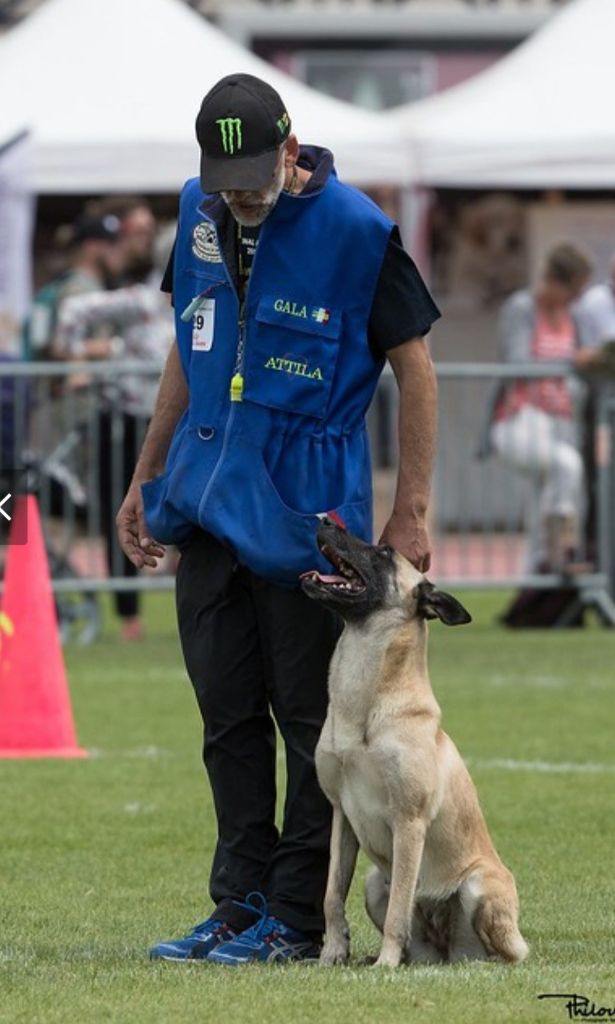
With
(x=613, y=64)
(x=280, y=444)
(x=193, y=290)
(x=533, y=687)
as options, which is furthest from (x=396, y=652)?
(x=613, y=64)

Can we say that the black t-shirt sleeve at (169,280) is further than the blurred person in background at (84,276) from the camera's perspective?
No

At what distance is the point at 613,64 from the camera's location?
18.7 m

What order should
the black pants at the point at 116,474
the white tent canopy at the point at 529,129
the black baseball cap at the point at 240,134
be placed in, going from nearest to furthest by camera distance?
1. the black baseball cap at the point at 240,134
2. the black pants at the point at 116,474
3. the white tent canopy at the point at 529,129

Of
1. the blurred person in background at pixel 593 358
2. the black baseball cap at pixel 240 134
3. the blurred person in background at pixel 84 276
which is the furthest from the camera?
the blurred person in background at pixel 84 276

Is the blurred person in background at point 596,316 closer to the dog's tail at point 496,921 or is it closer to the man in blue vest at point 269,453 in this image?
the man in blue vest at point 269,453

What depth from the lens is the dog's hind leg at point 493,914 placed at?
6.46 metres

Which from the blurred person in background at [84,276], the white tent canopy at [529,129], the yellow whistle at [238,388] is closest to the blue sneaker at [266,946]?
the yellow whistle at [238,388]

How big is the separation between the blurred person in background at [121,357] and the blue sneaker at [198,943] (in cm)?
837

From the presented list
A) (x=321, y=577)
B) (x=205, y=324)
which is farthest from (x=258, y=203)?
(x=321, y=577)

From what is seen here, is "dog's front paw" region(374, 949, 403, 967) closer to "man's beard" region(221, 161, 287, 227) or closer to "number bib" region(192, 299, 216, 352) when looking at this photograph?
"number bib" region(192, 299, 216, 352)

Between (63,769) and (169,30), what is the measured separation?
9.34 m

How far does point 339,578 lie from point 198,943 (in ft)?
3.28

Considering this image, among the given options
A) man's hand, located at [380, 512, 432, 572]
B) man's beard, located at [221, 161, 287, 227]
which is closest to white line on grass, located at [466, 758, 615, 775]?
man's hand, located at [380, 512, 432, 572]

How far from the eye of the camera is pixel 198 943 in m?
6.62
